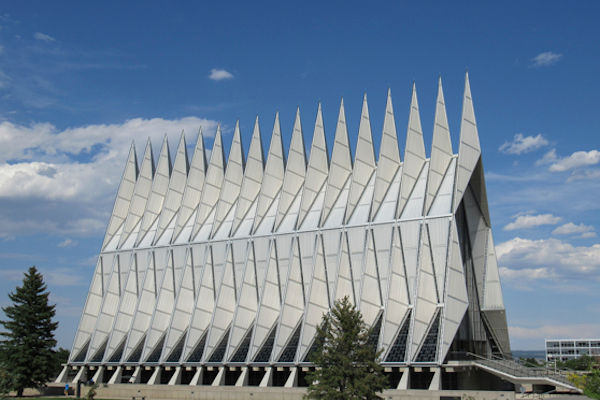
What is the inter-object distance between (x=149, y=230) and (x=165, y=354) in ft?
51.7

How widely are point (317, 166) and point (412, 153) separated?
902 cm

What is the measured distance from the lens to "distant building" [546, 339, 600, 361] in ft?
578

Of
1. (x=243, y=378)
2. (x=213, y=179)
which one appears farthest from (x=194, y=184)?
(x=243, y=378)

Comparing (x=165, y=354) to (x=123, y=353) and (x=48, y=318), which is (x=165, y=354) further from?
(x=48, y=318)

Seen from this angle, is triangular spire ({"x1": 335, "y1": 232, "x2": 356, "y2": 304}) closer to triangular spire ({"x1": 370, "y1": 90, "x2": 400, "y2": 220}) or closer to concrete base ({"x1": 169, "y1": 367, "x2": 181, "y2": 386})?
triangular spire ({"x1": 370, "y1": 90, "x2": 400, "y2": 220})

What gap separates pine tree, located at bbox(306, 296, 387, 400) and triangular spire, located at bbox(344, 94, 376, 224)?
19.1m

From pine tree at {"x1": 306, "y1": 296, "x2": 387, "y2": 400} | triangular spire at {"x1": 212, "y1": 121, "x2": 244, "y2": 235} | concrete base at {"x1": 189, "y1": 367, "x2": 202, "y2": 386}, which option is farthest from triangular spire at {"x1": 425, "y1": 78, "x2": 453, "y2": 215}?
concrete base at {"x1": 189, "y1": 367, "x2": 202, "y2": 386}

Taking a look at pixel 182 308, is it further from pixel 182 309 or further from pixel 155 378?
pixel 155 378

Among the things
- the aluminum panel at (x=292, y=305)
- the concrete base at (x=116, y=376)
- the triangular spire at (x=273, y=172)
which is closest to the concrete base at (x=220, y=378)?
the aluminum panel at (x=292, y=305)

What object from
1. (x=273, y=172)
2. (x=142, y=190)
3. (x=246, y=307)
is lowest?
(x=246, y=307)

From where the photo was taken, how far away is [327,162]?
55.8m

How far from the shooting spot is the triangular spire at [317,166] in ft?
177

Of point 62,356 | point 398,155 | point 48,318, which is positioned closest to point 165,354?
point 48,318

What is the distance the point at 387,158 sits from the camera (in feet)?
166
